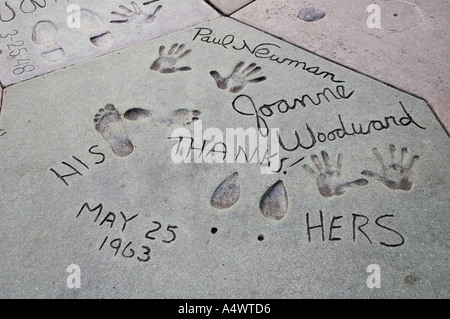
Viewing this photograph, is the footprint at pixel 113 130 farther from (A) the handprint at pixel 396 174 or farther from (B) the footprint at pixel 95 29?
(A) the handprint at pixel 396 174

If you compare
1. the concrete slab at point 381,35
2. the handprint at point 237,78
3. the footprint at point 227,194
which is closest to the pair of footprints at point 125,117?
the handprint at point 237,78

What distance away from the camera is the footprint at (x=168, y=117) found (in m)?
2.28

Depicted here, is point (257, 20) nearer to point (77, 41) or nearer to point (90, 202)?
point (77, 41)

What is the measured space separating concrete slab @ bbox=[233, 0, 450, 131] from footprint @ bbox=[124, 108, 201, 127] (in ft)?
2.71

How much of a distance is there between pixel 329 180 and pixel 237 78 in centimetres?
81

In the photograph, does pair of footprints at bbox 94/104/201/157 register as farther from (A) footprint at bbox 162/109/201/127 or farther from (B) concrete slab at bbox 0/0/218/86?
(B) concrete slab at bbox 0/0/218/86

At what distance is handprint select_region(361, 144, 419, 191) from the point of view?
1.95 meters

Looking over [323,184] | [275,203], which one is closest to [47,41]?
[275,203]

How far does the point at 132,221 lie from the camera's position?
1.91 m

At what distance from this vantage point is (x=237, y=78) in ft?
8.08

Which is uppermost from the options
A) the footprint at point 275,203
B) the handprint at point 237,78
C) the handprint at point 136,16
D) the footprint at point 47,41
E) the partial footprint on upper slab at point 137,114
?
the handprint at point 136,16

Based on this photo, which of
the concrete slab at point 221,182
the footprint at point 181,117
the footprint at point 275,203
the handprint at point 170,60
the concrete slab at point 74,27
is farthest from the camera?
the concrete slab at point 74,27

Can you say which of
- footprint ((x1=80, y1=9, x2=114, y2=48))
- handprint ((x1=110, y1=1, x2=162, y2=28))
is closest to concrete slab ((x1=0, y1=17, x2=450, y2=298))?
footprint ((x1=80, y1=9, x2=114, y2=48))
